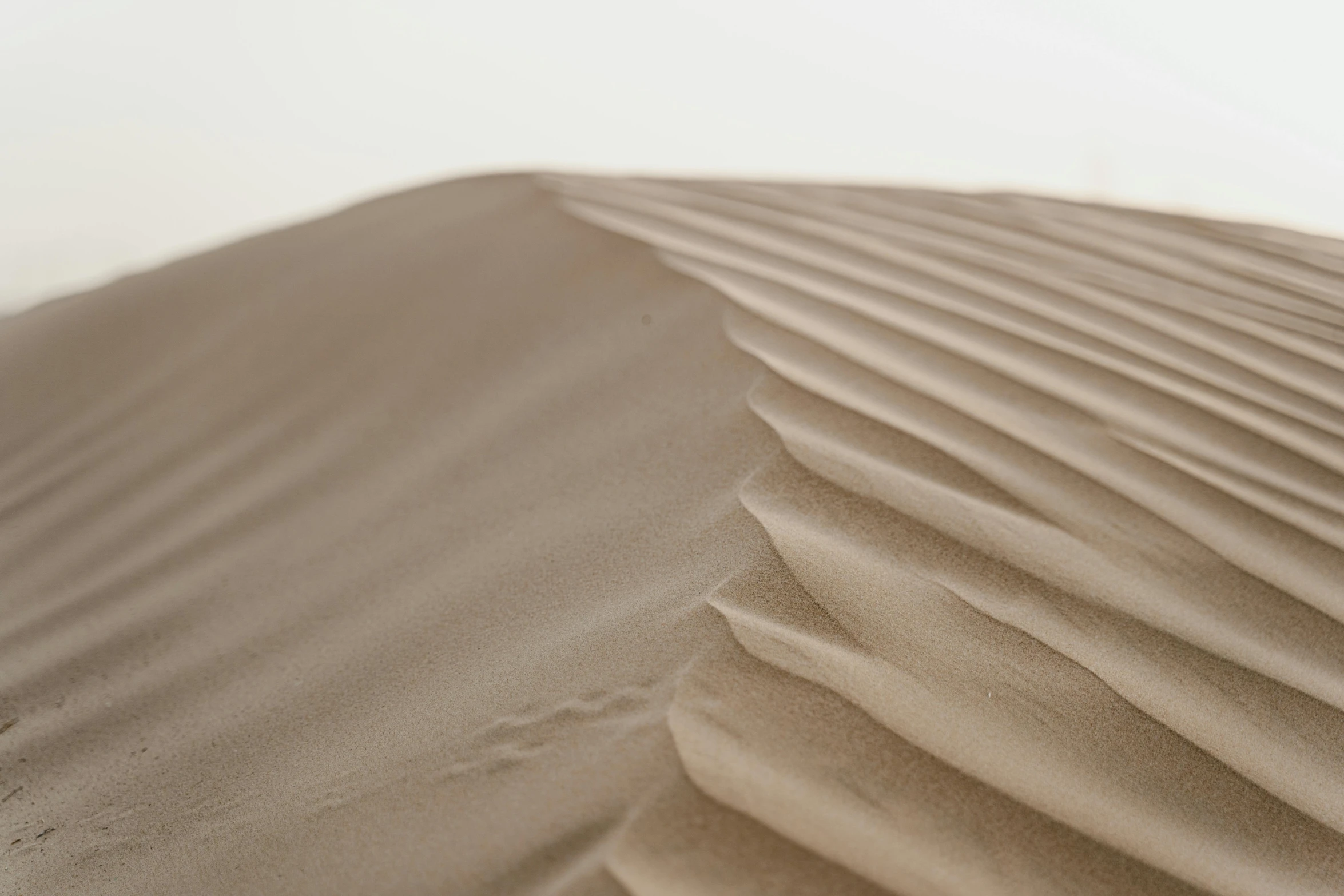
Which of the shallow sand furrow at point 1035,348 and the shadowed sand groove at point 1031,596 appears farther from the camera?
the shallow sand furrow at point 1035,348

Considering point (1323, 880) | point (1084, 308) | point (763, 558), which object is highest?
point (1084, 308)

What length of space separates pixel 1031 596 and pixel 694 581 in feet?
1.14

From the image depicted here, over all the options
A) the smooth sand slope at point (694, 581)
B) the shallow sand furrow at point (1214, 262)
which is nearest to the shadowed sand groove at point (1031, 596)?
the smooth sand slope at point (694, 581)

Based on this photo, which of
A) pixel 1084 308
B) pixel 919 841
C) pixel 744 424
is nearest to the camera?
pixel 919 841

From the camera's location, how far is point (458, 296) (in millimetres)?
2324

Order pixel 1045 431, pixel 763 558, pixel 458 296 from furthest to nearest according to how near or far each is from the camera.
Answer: pixel 458 296 < pixel 1045 431 < pixel 763 558

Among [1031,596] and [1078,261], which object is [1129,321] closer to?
[1078,261]

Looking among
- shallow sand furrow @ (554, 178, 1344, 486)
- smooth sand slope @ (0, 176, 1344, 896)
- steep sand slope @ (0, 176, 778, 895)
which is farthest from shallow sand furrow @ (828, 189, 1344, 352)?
steep sand slope @ (0, 176, 778, 895)

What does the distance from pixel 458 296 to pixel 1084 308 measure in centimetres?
127

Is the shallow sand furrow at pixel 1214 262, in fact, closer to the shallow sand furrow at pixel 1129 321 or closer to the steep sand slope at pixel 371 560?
the shallow sand furrow at pixel 1129 321

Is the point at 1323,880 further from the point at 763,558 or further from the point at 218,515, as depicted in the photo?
the point at 218,515

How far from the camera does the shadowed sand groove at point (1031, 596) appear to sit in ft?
2.76

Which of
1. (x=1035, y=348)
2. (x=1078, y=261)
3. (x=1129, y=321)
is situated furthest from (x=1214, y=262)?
(x=1035, y=348)

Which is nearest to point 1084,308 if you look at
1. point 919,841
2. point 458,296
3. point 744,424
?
point 744,424
